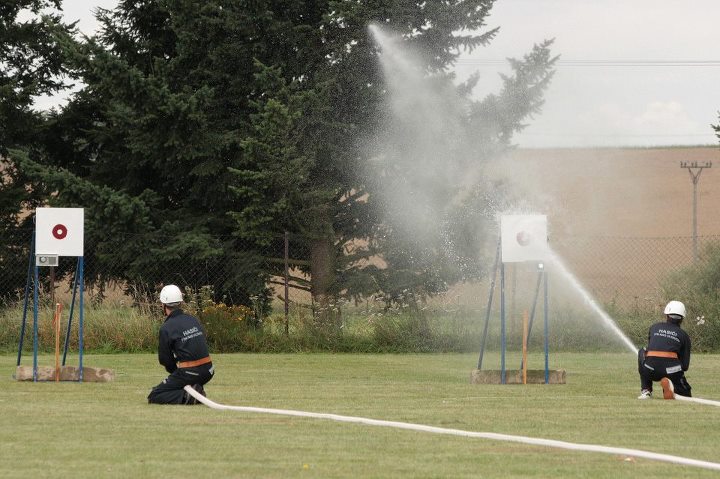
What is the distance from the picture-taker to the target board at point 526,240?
18.6 meters

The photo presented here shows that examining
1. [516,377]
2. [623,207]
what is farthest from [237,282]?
[623,207]

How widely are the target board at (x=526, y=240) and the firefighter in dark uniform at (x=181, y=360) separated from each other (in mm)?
5065

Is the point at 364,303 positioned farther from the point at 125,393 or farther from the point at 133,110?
the point at 125,393

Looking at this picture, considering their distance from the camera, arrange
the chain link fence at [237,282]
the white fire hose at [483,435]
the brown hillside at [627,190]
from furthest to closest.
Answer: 1. the brown hillside at [627,190]
2. the chain link fence at [237,282]
3. the white fire hose at [483,435]

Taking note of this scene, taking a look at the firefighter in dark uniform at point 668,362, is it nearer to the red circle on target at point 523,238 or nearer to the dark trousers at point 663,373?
the dark trousers at point 663,373

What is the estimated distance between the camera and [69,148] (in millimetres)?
36344

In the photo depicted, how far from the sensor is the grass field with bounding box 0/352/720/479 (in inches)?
390

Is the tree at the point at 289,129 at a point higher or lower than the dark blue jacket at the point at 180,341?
higher

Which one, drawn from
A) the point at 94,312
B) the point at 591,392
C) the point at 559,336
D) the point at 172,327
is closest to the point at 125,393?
the point at 172,327

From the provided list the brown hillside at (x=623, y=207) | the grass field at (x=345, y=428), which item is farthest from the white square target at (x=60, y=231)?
the brown hillside at (x=623, y=207)

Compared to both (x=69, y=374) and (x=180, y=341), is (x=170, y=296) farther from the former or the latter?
(x=69, y=374)

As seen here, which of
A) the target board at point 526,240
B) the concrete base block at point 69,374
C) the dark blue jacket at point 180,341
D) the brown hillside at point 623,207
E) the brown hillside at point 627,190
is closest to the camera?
the dark blue jacket at point 180,341

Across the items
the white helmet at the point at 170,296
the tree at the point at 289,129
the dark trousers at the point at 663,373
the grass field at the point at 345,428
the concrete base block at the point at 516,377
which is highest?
the tree at the point at 289,129

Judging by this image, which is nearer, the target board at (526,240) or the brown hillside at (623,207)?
the target board at (526,240)
